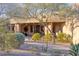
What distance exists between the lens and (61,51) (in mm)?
4297

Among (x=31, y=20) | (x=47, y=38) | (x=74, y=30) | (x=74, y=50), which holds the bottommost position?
(x=74, y=50)

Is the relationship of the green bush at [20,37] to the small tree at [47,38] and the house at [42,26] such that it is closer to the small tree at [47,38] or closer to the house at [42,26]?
the house at [42,26]

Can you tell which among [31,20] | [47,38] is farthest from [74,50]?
[31,20]

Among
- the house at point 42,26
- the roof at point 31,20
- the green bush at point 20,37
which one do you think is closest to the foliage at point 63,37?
the house at point 42,26

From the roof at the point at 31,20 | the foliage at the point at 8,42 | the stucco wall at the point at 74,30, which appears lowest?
the foliage at the point at 8,42

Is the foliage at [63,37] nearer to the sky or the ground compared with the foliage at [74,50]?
nearer to the sky

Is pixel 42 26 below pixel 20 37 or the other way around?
the other way around

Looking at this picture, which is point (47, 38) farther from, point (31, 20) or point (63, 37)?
point (31, 20)

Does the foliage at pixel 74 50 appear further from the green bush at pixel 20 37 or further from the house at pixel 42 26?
the green bush at pixel 20 37

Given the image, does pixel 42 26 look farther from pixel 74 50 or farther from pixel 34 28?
pixel 74 50

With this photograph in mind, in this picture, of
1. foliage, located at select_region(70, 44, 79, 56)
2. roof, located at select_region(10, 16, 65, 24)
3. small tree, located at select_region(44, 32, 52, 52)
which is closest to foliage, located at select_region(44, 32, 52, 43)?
small tree, located at select_region(44, 32, 52, 52)

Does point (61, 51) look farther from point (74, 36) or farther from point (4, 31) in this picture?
point (4, 31)

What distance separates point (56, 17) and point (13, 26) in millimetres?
561

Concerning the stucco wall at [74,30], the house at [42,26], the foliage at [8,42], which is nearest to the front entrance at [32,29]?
the house at [42,26]
